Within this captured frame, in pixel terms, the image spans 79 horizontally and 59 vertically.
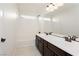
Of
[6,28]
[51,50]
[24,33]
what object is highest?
[6,28]

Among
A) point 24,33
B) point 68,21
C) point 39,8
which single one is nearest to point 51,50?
point 68,21

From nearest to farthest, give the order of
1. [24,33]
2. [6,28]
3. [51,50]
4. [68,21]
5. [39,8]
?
[6,28] < [51,50] < [68,21] < [39,8] < [24,33]

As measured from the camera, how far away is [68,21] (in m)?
2.95

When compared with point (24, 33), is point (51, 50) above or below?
below

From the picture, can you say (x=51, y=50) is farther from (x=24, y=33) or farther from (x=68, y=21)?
(x=24, y=33)

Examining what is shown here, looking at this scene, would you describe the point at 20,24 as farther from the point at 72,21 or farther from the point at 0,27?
the point at 0,27

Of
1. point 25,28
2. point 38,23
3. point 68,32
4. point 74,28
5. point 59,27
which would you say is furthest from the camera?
point 25,28

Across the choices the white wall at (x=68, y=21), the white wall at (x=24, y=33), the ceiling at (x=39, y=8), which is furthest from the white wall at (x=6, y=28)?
the white wall at (x=24, y=33)

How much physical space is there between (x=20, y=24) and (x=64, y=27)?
116 inches

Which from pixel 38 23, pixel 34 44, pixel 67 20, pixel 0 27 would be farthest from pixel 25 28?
pixel 0 27

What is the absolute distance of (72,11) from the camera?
9.22ft

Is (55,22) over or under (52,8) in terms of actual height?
under

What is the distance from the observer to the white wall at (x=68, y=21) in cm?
268

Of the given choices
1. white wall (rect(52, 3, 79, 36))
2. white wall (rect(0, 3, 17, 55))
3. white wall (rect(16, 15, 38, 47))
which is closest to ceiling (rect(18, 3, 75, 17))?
white wall (rect(52, 3, 79, 36))
